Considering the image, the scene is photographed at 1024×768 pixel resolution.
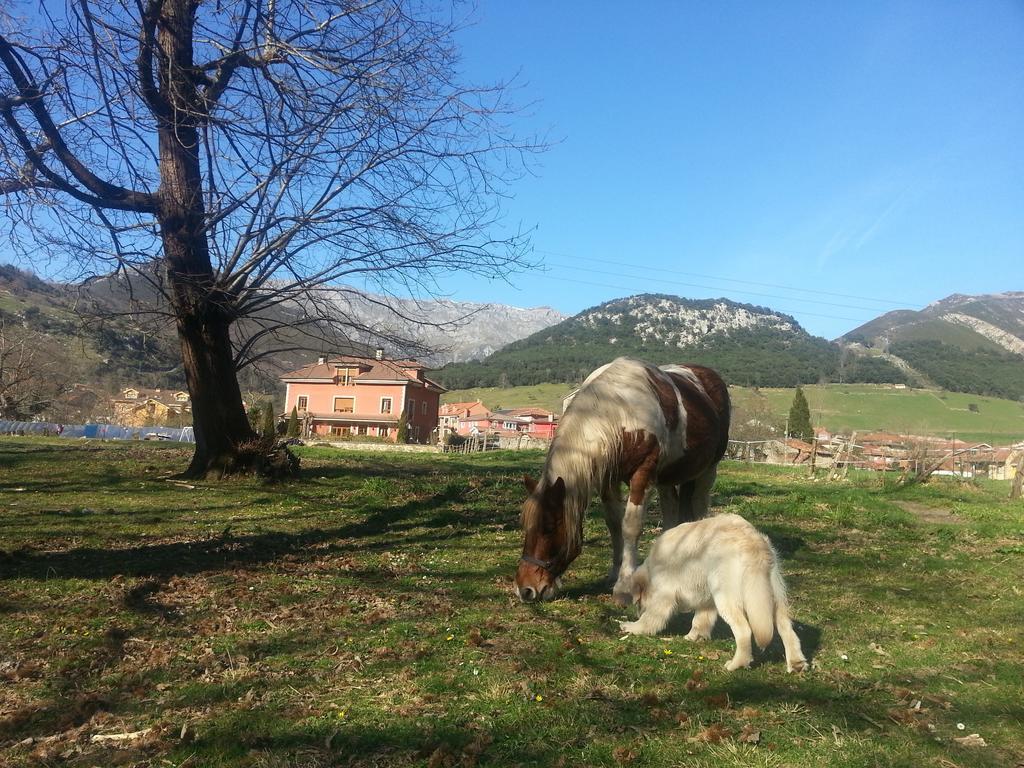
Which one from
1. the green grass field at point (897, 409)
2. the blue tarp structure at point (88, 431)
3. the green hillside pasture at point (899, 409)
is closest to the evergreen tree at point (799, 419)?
the green grass field at point (897, 409)

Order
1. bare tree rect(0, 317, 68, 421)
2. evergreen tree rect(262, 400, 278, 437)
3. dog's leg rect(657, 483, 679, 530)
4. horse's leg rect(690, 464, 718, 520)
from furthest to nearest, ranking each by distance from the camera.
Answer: bare tree rect(0, 317, 68, 421), evergreen tree rect(262, 400, 278, 437), horse's leg rect(690, 464, 718, 520), dog's leg rect(657, 483, 679, 530)

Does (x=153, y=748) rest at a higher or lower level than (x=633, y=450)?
lower

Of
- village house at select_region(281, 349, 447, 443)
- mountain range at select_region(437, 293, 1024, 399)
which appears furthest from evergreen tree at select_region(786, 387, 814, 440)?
mountain range at select_region(437, 293, 1024, 399)

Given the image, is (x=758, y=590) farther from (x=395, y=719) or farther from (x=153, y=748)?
(x=153, y=748)

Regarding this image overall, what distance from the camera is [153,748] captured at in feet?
10.1

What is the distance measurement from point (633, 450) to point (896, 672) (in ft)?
8.15

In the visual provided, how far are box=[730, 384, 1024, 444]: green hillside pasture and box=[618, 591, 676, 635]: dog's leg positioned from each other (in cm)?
6096

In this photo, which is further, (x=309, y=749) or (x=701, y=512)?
(x=701, y=512)

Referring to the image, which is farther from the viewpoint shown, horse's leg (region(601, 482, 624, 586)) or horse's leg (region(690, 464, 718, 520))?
horse's leg (region(690, 464, 718, 520))

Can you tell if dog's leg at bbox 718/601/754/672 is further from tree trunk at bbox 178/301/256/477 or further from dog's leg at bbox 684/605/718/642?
tree trunk at bbox 178/301/256/477

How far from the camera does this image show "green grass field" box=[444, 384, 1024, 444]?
68625 millimetres

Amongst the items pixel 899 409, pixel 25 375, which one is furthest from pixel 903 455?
pixel 899 409

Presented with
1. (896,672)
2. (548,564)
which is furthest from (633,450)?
(896,672)

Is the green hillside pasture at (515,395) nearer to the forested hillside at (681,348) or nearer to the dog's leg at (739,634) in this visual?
the forested hillside at (681,348)
